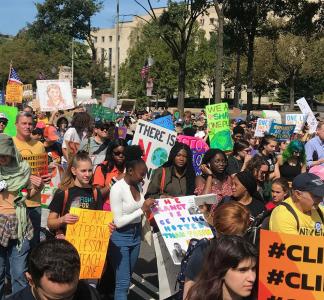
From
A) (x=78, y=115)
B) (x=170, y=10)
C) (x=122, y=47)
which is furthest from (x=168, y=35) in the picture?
(x=122, y=47)

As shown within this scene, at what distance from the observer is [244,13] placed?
81.8 feet

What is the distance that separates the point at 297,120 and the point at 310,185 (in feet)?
35.9

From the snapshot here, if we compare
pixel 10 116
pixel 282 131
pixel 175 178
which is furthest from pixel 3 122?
pixel 282 131

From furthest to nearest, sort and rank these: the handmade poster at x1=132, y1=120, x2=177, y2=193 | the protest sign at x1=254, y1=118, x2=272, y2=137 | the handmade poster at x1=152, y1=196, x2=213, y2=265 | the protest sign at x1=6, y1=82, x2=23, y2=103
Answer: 1. the protest sign at x1=6, y1=82, x2=23, y2=103
2. the protest sign at x1=254, y1=118, x2=272, y2=137
3. the handmade poster at x1=132, y1=120, x2=177, y2=193
4. the handmade poster at x1=152, y1=196, x2=213, y2=265

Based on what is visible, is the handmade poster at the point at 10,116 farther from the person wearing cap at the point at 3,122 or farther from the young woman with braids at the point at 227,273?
the young woman with braids at the point at 227,273

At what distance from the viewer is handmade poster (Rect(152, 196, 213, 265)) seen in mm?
4820

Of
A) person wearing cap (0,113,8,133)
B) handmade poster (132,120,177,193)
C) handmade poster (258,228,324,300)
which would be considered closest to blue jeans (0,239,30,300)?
handmade poster (258,228,324,300)

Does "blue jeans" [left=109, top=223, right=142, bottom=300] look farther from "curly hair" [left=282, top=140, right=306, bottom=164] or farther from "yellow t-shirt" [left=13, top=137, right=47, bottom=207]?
"curly hair" [left=282, top=140, right=306, bottom=164]

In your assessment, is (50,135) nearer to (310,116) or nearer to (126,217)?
(126,217)

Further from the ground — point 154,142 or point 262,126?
point 154,142

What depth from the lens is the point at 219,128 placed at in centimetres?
1050

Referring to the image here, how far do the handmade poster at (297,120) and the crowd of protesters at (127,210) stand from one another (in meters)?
6.64

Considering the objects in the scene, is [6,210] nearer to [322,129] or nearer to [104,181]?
[104,181]

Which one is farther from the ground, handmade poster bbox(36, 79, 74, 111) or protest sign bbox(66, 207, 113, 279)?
handmade poster bbox(36, 79, 74, 111)
